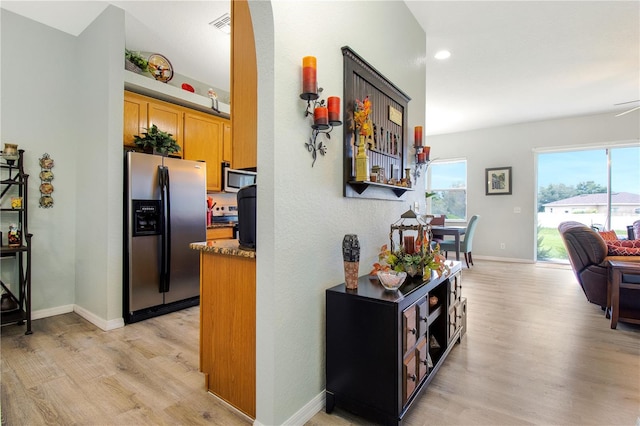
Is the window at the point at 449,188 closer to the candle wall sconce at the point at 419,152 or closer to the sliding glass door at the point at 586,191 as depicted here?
the sliding glass door at the point at 586,191

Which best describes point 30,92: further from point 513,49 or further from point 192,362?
point 513,49

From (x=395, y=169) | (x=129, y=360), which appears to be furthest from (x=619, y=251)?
(x=129, y=360)

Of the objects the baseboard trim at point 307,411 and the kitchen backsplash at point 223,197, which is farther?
the kitchen backsplash at point 223,197

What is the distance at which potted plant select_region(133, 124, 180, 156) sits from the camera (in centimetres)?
335

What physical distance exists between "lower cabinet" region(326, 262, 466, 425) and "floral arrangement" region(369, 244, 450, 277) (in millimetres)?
107

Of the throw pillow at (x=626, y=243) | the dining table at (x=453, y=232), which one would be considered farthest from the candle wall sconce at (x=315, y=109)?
the dining table at (x=453, y=232)

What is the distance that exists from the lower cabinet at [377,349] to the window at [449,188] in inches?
235

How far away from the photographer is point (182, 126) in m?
3.94

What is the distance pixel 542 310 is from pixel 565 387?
5.77 ft

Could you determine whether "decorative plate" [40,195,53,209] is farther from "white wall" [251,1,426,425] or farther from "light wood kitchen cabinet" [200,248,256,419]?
"white wall" [251,1,426,425]

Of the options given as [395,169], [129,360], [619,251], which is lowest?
[129,360]

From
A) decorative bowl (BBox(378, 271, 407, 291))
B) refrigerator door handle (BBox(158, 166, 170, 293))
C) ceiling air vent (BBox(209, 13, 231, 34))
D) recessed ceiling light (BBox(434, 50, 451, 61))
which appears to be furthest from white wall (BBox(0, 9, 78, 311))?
recessed ceiling light (BBox(434, 50, 451, 61))

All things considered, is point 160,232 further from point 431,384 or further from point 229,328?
point 431,384

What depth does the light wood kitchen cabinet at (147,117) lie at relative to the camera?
3.42m
